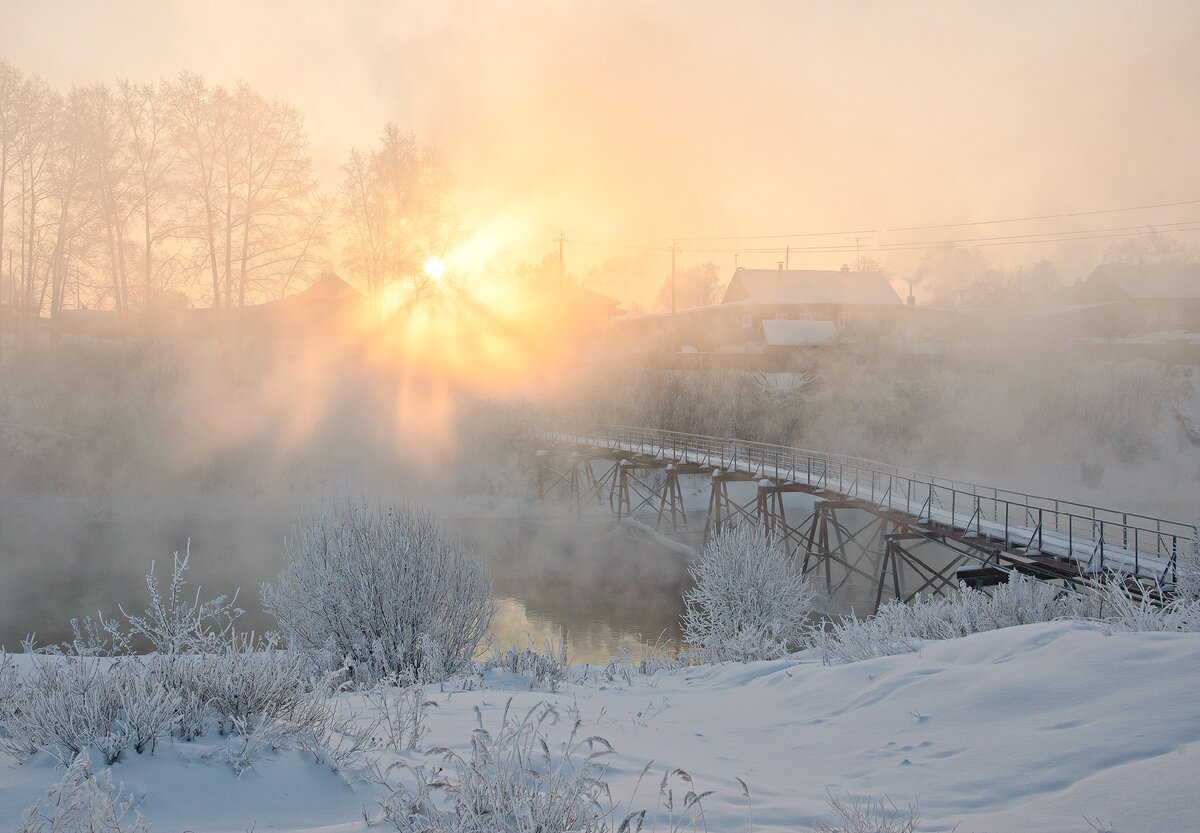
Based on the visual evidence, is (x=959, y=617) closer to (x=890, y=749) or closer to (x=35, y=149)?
(x=890, y=749)

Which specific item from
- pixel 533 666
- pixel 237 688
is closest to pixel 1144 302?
pixel 533 666

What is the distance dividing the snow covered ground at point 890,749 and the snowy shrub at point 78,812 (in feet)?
0.74

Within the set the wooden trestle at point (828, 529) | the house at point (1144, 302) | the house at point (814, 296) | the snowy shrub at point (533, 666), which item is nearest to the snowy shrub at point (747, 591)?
the wooden trestle at point (828, 529)

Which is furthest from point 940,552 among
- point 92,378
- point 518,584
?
point 92,378

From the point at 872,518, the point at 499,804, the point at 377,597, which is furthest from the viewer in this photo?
the point at 872,518

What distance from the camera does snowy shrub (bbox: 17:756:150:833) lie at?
2.74 meters

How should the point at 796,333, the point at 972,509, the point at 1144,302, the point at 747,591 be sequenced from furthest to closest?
the point at 1144,302
the point at 796,333
the point at 972,509
the point at 747,591

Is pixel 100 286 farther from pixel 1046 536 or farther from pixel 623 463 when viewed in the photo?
pixel 1046 536

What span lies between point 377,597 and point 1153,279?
5423 centimetres

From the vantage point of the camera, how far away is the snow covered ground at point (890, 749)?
11.0 ft

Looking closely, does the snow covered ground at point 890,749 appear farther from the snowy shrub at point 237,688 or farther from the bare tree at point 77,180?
the bare tree at point 77,180

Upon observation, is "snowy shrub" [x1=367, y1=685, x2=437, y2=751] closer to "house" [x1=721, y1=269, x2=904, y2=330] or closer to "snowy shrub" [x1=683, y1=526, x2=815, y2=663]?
"snowy shrub" [x1=683, y1=526, x2=815, y2=663]

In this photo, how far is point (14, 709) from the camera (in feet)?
13.8

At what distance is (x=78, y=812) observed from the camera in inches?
116
